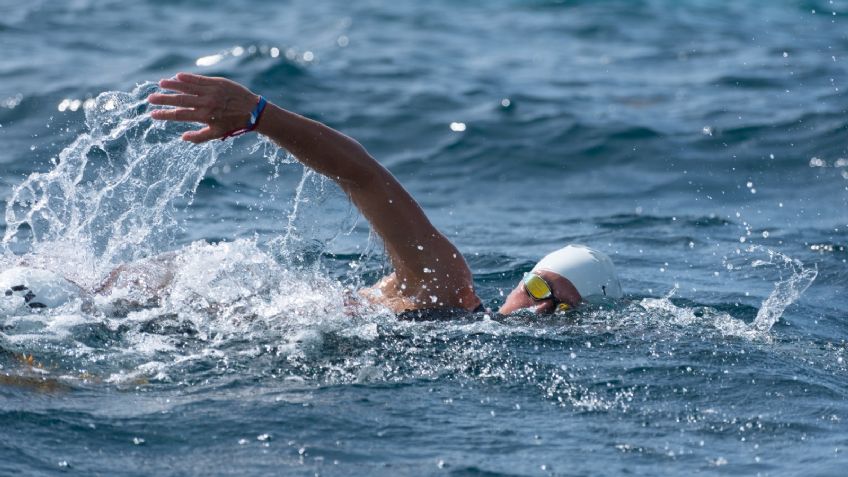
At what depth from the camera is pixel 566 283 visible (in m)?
6.14

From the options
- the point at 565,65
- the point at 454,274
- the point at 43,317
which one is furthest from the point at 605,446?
the point at 565,65

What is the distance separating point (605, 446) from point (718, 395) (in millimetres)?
891

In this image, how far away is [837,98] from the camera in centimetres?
1327

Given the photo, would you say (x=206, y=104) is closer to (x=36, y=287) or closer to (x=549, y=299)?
(x=36, y=287)

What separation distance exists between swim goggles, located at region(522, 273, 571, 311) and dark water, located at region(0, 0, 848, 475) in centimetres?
10

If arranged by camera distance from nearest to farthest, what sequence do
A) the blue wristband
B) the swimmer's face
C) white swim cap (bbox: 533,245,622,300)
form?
the blue wristband → the swimmer's face → white swim cap (bbox: 533,245,622,300)

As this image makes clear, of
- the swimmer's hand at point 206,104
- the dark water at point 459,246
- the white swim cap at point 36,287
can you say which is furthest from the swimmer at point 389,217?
the white swim cap at point 36,287

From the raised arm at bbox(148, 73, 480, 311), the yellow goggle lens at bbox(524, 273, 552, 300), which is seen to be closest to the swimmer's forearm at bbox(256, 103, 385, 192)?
the raised arm at bbox(148, 73, 480, 311)

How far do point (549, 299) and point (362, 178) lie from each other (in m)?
1.34

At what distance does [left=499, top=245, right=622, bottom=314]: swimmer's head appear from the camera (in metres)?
6.06

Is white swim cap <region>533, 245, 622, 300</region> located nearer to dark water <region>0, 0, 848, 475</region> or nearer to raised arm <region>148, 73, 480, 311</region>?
dark water <region>0, 0, 848, 475</region>

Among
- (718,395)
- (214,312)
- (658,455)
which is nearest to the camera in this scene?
(658,455)

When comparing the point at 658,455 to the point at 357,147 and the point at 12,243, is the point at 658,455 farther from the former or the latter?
the point at 12,243

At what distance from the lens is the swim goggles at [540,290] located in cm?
606
